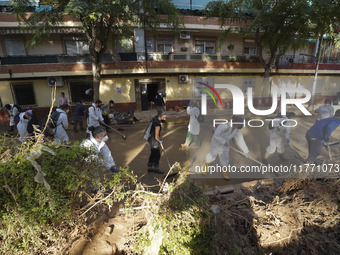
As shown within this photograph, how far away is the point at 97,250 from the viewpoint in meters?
2.45

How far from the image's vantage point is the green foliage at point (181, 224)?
6.43ft

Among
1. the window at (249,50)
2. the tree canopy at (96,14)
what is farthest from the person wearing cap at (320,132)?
the window at (249,50)

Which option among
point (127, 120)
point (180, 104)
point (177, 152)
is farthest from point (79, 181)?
point (180, 104)

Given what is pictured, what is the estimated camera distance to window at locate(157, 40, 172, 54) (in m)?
13.3

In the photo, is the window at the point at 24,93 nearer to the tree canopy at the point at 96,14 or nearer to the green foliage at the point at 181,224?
the tree canopy at the point at 96,14

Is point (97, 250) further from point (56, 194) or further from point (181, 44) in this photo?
point (181, 44)

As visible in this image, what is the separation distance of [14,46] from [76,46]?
3.48m

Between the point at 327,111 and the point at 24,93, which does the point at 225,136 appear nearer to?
the point at 327,111

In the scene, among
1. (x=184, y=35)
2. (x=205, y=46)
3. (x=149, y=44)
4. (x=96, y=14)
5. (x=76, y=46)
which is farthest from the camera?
(x=205, y=46)

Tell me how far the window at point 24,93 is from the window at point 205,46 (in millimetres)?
11142

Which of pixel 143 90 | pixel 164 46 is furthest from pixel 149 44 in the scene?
pixel 143 90

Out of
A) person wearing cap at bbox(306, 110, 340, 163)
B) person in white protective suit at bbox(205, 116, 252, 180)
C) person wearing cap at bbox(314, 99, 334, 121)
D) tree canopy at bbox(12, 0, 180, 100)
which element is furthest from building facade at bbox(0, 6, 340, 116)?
person in white protective suit at bbox(205, 116, 252, 180)

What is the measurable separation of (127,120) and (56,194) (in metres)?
8.07

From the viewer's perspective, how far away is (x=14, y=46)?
460 inches
